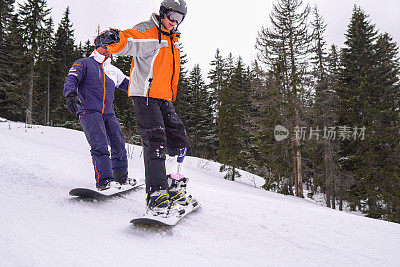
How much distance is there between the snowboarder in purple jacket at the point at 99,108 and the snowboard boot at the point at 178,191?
2.28 ft

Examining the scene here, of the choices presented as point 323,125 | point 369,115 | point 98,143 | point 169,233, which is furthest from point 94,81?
point 369,115

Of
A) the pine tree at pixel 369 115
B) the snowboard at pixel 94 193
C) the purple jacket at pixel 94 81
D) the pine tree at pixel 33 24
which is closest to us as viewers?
the snowboard at pixel 94 193

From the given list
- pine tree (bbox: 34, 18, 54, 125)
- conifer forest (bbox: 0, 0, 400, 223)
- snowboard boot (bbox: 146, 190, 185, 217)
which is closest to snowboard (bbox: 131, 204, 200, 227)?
snowboard boot (bbox: 146, 190, 185, 217)

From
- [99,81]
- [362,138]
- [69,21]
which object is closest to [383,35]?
[362,138]

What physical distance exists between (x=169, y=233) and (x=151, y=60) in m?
1.59

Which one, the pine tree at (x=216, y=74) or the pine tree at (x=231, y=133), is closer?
the pine tree at (x=231, y=133)

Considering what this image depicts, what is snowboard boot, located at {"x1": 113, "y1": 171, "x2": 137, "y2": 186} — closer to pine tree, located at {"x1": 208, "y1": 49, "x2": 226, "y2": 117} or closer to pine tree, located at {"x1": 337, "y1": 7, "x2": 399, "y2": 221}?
pine tree, located at {"x1": 337, "y1": 7, "x2": 399, "y2": 221}

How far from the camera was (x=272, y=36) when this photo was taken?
14742 millimetres

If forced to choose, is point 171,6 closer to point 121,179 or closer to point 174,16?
point 174,16

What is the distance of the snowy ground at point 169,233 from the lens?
1544 millimetres

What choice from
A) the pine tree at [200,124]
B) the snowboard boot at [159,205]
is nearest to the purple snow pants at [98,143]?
the snowboard boot at [159,205]

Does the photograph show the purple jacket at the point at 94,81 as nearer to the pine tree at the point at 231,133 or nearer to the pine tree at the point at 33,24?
the pine tree at the point at 231,133

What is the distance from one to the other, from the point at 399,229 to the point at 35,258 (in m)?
3.60

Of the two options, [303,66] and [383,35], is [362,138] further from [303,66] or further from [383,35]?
[383,35]
